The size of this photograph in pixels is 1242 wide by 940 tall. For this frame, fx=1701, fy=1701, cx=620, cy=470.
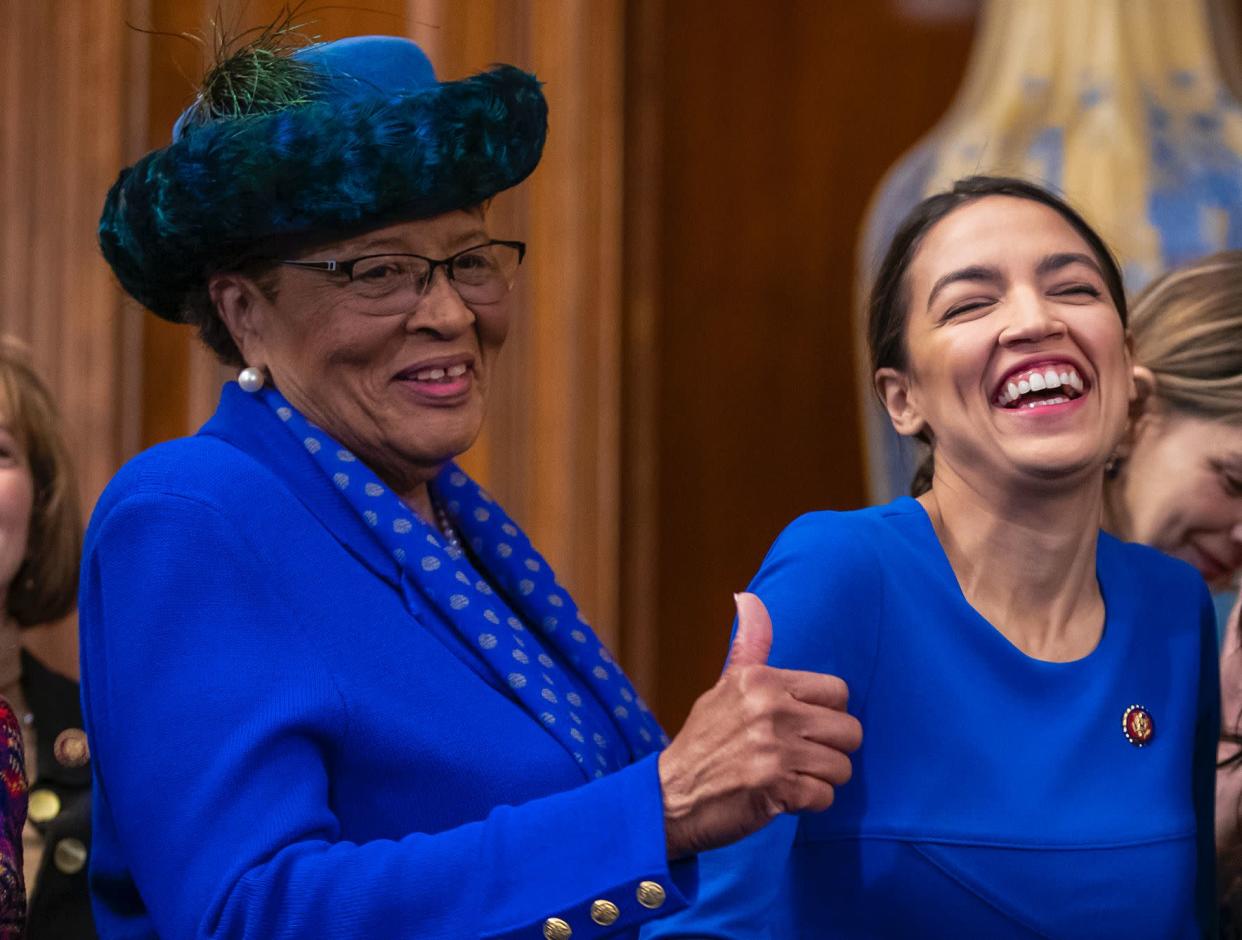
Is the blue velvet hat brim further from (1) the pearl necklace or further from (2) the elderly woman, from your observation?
(1) the pearl necklace

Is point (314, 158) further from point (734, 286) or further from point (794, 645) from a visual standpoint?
point (734, 286)

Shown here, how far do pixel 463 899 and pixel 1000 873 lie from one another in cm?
57

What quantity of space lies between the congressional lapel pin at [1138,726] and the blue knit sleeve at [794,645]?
0.93 ft

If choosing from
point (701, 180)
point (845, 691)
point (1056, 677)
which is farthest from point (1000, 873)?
point (701, 180)

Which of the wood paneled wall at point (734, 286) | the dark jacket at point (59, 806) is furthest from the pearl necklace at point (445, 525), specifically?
the wood paneled wall at point (734, 286)

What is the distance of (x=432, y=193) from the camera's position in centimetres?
161

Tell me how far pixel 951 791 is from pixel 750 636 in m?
0.36

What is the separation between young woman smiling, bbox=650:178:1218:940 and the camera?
1634 millimetres

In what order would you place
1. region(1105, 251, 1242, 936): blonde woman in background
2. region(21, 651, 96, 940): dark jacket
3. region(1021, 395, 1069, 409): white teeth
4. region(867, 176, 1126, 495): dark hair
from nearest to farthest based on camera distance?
region(1021, 395, 1069, 409): white teeth < region(867, 176, 1126, 495): dark hair < region(21, 651, 96, 940): dark jacket < region(1105, 251, 1242, 936): blonde woman in background

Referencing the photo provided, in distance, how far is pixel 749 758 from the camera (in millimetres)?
1348

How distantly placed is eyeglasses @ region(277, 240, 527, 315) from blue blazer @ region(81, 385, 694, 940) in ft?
0.66

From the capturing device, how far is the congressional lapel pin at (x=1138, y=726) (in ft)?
5.75

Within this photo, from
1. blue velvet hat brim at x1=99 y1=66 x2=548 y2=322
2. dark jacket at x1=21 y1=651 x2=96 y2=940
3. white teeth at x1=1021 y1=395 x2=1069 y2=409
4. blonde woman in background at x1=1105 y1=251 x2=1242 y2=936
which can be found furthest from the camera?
blonde woman in background at x1=1105 y1=251 x2=1242 y2=936

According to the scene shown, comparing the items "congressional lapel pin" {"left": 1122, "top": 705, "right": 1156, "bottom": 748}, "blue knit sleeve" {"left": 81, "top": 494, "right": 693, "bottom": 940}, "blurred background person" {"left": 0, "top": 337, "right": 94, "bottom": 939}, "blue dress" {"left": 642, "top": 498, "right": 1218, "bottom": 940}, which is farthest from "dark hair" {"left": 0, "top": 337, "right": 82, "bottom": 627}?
"congressional lapel pin" {"left": 1122, "top": 705, "right": 1156, "bottom": 748}
